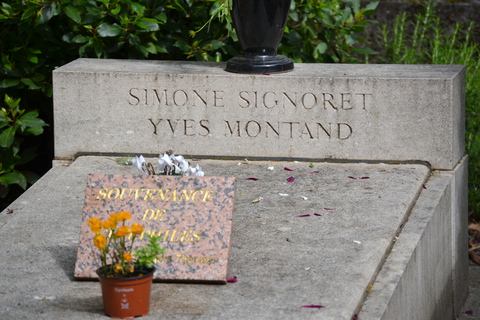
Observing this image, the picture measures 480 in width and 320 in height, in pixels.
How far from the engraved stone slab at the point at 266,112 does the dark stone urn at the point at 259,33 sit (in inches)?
4.2

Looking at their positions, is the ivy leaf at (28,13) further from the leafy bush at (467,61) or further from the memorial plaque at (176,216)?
the leafy bush at (467,61)

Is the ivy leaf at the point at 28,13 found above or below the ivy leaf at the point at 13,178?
above

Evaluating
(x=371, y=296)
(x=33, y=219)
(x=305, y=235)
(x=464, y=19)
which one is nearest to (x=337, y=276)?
(x=371, y=296)

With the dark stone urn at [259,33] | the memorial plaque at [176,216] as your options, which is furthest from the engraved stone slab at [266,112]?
the memorial plaque at [176,216]

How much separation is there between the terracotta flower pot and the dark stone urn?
2.38m

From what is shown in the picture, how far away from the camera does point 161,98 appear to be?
4.54 m

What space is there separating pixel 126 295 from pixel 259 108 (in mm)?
2294

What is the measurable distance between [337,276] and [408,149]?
1804mm

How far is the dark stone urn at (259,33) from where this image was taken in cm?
443

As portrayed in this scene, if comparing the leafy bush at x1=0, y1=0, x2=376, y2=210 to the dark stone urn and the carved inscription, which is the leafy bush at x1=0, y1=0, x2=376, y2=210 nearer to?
the dark stone urn

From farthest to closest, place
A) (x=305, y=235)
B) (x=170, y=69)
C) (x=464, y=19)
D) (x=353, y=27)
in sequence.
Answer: (x=464, y=19)
(x=353, y=27)
(x=170, y=69)
(x=305, y=235)

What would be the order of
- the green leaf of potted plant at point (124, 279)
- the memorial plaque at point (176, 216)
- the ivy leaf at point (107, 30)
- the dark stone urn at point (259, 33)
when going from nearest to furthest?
the green leaf of potted plant at point (124, 279) < the memorial plaque at point (176, 216) < the dark stone urn at point (259, 33) < the ivy leaf at point (107, 30)

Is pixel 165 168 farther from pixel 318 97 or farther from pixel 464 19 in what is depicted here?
pixel 464 19

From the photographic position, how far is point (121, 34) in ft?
16.8
